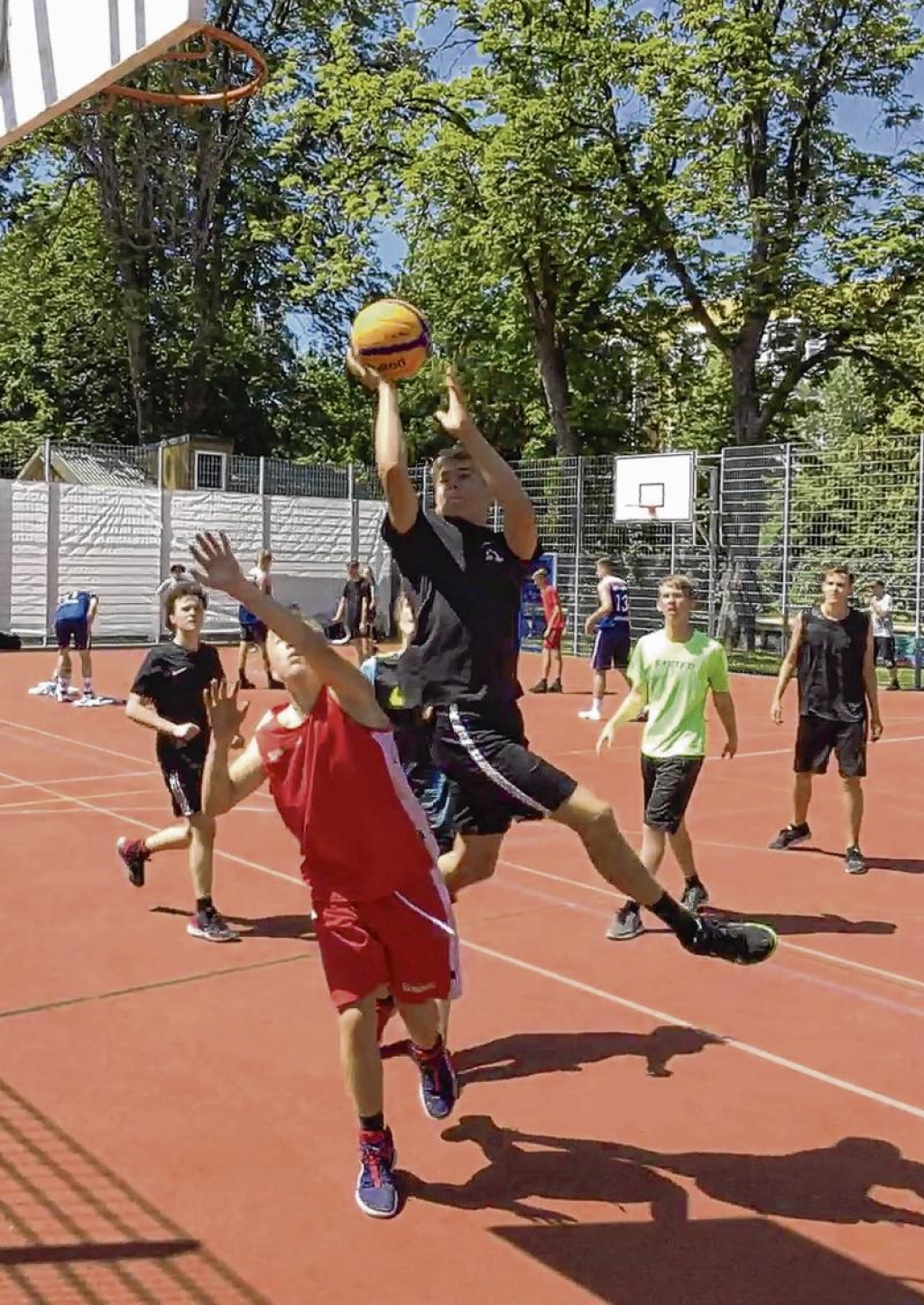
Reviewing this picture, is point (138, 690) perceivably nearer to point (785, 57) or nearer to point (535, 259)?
point (535, 259)

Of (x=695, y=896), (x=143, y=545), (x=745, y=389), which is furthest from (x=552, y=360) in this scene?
(x=695, y=896)

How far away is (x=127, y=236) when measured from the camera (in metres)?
37.7

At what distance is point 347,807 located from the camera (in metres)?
3.86

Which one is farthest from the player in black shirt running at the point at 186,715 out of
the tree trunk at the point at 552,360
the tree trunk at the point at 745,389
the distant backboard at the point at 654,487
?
the tree trunk at the point at 745,389

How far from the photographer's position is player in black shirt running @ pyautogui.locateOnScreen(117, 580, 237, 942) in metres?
6.80

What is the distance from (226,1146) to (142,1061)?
2.80 feet

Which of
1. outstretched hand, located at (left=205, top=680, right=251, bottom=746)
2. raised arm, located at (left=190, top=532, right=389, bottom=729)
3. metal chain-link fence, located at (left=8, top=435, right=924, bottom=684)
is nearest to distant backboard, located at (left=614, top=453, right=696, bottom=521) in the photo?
metal chain-link fence, located at (left=8, top=435, right=924, bottom=684)

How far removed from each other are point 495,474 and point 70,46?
6.22ft

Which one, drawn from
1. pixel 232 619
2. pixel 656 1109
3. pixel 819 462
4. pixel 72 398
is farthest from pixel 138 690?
pixel 72 398

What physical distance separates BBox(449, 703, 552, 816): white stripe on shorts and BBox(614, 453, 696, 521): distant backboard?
21312 millimetres

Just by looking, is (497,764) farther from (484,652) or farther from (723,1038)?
(723,1038)

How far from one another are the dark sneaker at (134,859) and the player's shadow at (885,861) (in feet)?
14.8

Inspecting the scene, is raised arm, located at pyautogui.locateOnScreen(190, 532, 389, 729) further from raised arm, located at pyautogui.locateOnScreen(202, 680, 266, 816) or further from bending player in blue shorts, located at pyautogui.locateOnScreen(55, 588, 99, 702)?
bending player in blue shorts, located at pyautogui.locateOnScreen(55, 588, 99, 702)

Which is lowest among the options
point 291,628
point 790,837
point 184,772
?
point 790,837
